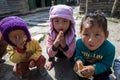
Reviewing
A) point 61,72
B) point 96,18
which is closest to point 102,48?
point 96,18

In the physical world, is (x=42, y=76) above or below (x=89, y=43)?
below

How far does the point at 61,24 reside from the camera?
8.37 feet

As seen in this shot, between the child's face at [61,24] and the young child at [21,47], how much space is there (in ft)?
1.15

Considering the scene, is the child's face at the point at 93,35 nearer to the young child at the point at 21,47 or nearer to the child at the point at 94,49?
the child at the point at 94,49

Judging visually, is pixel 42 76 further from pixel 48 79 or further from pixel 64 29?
pixel 64 29

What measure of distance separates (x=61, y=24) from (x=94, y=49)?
560mm

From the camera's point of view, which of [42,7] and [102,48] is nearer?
[102,48]

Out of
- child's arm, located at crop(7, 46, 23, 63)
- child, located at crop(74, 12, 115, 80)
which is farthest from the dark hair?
child's arm, located at crop(7, 46, 23, 63)

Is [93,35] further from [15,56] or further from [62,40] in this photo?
[15,56]

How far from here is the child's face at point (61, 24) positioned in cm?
255

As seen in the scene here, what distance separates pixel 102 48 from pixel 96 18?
0.35m

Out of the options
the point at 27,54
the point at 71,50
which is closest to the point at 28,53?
the point at 27,54

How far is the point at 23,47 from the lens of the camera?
2523 mm

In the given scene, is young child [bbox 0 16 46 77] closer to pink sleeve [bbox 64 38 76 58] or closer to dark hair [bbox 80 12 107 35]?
pink sleeve [bbox 64 38 76 58]
